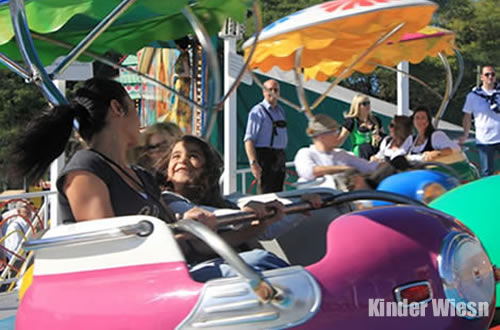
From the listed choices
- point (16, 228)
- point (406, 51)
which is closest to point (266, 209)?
point (16, 228)

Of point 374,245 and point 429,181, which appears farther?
point 429,181

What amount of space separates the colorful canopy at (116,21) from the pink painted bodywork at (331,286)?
1.38m

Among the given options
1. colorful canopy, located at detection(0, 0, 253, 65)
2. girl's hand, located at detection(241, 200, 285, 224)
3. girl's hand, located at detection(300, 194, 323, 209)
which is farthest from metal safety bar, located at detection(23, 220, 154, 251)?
colorful canopy, located at detection(0, 0, 253, 65)

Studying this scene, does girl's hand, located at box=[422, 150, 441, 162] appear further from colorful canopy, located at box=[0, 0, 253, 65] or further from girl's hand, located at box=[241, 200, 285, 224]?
girl's hand, located at box=[241, 200, 285, 224]

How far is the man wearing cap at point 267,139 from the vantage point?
21.7 feet

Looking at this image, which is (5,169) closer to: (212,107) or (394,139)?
(212,107)

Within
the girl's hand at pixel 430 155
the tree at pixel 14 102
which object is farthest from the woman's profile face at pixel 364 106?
the tree at pixel 14 102

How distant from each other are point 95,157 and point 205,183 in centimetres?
72

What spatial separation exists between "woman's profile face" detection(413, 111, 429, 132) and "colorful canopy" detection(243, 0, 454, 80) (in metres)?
0.72

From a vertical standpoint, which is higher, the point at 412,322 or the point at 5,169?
the point at 5,169

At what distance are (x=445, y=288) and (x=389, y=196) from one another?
2.33 feet

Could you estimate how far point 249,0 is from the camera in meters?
3.49

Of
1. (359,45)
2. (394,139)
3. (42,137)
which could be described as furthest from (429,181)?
(42,137)

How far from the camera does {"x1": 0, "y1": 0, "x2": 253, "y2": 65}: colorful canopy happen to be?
3146 millimetres
